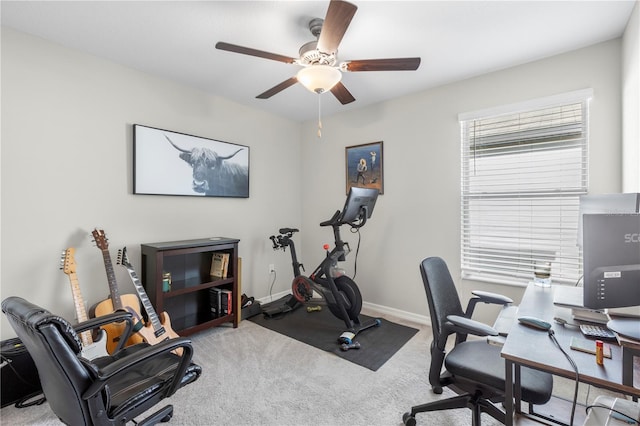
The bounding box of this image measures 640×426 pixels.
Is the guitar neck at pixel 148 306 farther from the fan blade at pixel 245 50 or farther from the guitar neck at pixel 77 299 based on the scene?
the fan blade at pixel 245 50

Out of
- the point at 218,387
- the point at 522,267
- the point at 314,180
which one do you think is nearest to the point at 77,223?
the point at 218,387

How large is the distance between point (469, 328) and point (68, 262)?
9.10 feet

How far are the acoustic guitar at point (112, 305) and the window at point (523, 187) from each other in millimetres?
3046

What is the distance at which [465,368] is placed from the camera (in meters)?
1.47

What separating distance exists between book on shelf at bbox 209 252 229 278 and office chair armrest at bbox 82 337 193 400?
176 centimetres

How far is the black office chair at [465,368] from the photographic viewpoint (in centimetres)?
137

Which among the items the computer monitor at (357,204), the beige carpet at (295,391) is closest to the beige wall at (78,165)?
the beige carpet at (295,391)

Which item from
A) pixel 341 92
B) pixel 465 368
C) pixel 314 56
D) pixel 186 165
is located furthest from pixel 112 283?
pixel 465 368

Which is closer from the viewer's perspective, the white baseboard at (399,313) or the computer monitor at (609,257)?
the computer monitor at (609,257)

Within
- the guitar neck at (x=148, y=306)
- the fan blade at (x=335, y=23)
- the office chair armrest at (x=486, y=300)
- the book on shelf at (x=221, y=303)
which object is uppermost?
the fan blade at (x=335, y=23)

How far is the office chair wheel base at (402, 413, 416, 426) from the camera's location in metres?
1.65

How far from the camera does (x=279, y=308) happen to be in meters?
3.47

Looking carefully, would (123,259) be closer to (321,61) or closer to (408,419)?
(321,61)

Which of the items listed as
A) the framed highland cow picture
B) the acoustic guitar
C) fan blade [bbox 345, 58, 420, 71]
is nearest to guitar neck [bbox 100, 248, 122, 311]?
the acoustic guitar
